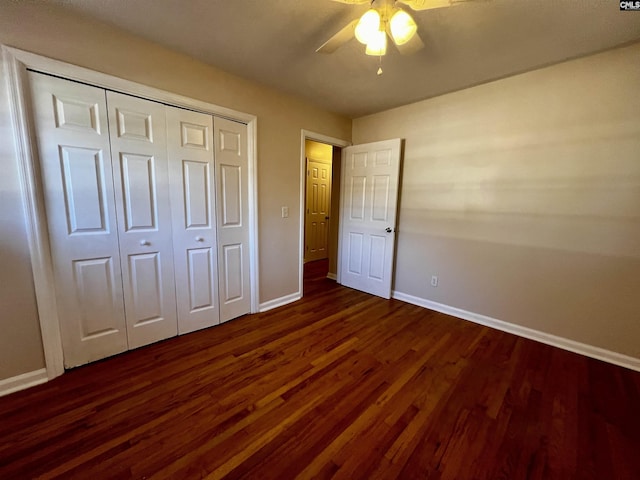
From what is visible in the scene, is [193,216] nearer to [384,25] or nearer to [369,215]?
[384,25]

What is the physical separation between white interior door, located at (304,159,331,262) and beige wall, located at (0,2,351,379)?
2015 mm

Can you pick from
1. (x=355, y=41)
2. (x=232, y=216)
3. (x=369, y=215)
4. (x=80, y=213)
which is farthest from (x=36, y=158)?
(x=369, y=215)

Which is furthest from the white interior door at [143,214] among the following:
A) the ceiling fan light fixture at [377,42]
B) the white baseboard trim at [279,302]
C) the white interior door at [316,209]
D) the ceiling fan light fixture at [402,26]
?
the white interior door at [316,209]

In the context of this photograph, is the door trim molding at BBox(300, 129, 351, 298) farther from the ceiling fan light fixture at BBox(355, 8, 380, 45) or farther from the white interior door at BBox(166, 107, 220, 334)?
the ceiling fan light fixture at BBox(355, 8, 380, 45)

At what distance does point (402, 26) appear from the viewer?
137 cm

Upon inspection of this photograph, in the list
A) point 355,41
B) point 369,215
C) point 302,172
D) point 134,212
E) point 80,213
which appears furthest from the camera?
point 369,215

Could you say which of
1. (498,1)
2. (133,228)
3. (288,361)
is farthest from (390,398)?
(498,1)

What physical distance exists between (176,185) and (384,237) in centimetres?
235

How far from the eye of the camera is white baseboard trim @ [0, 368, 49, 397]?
1.60 m

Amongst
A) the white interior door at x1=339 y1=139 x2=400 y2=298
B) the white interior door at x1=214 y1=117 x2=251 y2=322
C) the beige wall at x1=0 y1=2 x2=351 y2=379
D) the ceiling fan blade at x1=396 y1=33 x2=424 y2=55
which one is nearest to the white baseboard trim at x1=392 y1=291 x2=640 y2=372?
the white interior door at x1=339 y1=139 x2=400 y2=298

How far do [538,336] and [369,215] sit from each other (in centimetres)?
209

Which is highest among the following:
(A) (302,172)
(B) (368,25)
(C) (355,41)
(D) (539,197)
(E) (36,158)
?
(C) (355,41)

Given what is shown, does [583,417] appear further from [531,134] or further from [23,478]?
[23,478]

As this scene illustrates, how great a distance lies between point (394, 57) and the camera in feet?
6.67
